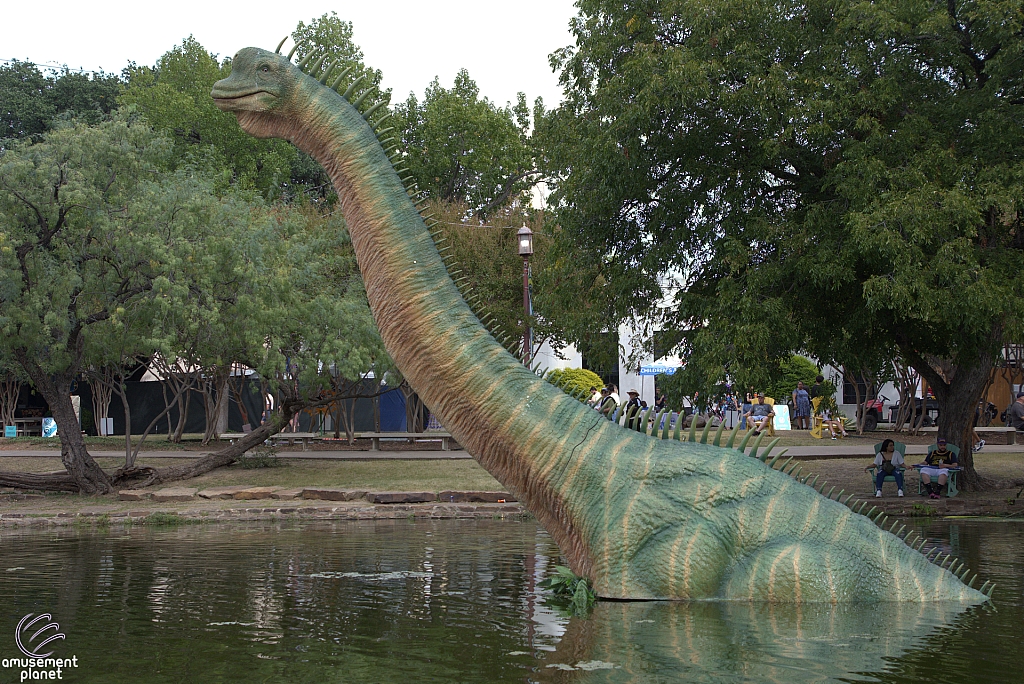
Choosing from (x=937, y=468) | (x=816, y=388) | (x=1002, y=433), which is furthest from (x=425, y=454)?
(x=1002, y=433)

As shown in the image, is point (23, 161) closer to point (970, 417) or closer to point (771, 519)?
point (771, 519)

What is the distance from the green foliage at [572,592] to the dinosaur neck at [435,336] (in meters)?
0.16

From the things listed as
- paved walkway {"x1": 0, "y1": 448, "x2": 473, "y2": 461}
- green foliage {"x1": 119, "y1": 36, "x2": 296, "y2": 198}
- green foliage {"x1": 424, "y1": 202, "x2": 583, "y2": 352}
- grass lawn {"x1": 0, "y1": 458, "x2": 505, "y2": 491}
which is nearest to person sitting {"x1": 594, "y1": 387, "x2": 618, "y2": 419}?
grass lawn {"x1": 0, "y1": 458, "x2": 505, "y2": 491}

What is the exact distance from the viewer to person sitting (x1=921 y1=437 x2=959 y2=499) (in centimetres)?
1575

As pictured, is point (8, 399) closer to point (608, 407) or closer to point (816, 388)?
point (816, 388)

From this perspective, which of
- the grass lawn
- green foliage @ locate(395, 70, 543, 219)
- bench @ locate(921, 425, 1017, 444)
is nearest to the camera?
the grass lawn

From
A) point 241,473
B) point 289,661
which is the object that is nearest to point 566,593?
point 289,661

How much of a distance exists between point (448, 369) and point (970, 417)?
13082mm

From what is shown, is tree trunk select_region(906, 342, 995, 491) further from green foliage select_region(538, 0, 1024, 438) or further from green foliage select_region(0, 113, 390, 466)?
green foliage select_region(0, 113, 390, 466)

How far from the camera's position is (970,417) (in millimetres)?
16766

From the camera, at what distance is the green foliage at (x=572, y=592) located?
6.73 metres

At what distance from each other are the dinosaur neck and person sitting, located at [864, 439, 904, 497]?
11.0 metres

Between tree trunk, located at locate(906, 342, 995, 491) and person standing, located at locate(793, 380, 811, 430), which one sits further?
person standing, located at locate(793, 380, 811, 430)

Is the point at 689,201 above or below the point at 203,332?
above
